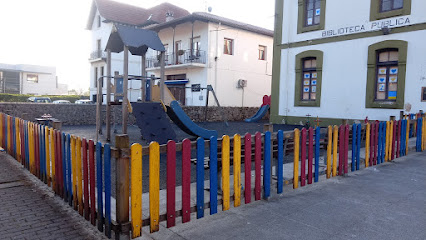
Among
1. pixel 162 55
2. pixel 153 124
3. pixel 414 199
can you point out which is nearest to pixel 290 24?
pixel 162 55

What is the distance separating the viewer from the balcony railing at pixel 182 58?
86.6 feet

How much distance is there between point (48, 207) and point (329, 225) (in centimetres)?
375

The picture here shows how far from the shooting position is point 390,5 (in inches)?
547

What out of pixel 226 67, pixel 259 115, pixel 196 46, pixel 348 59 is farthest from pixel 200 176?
pixel 196 46

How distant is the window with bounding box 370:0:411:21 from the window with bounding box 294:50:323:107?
117 inches

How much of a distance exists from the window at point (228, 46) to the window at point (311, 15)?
10.7 metres

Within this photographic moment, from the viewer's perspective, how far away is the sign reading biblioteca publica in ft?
44.3

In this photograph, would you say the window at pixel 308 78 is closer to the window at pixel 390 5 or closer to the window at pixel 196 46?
the window at pixel 390 5

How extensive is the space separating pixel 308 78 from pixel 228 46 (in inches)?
466

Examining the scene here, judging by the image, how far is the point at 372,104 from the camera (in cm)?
1444

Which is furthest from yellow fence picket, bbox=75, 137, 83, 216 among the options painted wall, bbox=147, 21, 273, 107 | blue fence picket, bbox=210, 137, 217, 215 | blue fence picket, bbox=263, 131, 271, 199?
painted wall, bbox=147, 21, 273, 107

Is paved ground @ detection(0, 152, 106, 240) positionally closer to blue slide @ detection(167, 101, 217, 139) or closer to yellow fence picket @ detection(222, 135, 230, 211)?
yellow fence picket @ detection(222, 135, 230, 211)

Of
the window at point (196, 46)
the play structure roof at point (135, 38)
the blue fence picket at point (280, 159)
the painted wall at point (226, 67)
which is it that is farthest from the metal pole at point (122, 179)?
the window at point (196, 46)

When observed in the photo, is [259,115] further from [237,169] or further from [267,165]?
[237,169]
